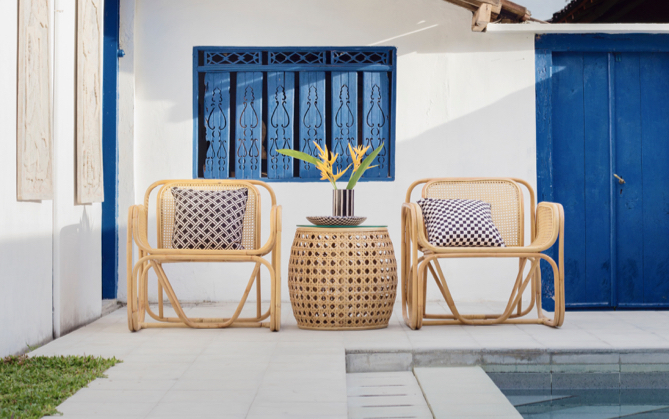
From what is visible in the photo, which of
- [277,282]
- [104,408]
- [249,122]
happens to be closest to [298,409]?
[104,408]

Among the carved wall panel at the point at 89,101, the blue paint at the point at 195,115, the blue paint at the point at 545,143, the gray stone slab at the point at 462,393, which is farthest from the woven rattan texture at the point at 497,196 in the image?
the carved wall panel at the point at 89,101

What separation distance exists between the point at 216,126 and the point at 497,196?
210 cm

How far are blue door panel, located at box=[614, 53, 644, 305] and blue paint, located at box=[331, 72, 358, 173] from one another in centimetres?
190

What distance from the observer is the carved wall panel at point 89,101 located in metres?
3.59

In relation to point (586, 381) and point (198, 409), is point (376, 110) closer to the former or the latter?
point (586, 381)

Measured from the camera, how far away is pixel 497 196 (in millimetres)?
4012

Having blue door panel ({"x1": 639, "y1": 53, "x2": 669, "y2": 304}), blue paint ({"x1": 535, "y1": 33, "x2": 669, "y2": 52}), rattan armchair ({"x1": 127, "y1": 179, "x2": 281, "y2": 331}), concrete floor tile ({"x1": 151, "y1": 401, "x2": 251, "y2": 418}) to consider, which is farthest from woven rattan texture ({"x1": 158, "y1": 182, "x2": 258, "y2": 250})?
blue door panel ({"x1": 639, "y1": 53, "x2": 669, "y2": 304})

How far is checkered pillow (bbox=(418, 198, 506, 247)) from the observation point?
3.60 m

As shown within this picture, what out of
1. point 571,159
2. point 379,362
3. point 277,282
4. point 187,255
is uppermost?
point 571,159

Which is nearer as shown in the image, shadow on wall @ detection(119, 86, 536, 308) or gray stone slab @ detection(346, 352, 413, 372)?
gray stone slab @ detection(346, 352, 413, 372)

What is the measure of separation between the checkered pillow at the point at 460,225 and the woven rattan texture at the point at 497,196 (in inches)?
8.8

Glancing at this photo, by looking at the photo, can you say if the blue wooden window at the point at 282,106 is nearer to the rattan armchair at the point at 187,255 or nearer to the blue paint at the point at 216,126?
the blue paint at the point at 216,126

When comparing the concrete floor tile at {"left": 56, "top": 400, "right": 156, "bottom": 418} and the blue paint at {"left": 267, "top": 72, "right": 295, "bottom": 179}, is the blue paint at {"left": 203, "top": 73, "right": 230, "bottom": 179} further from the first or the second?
the concrete floor tile at {"left": 56, "top": 400, "right": 156, "bottom": 418}

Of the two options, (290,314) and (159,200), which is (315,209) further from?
(159,200)
